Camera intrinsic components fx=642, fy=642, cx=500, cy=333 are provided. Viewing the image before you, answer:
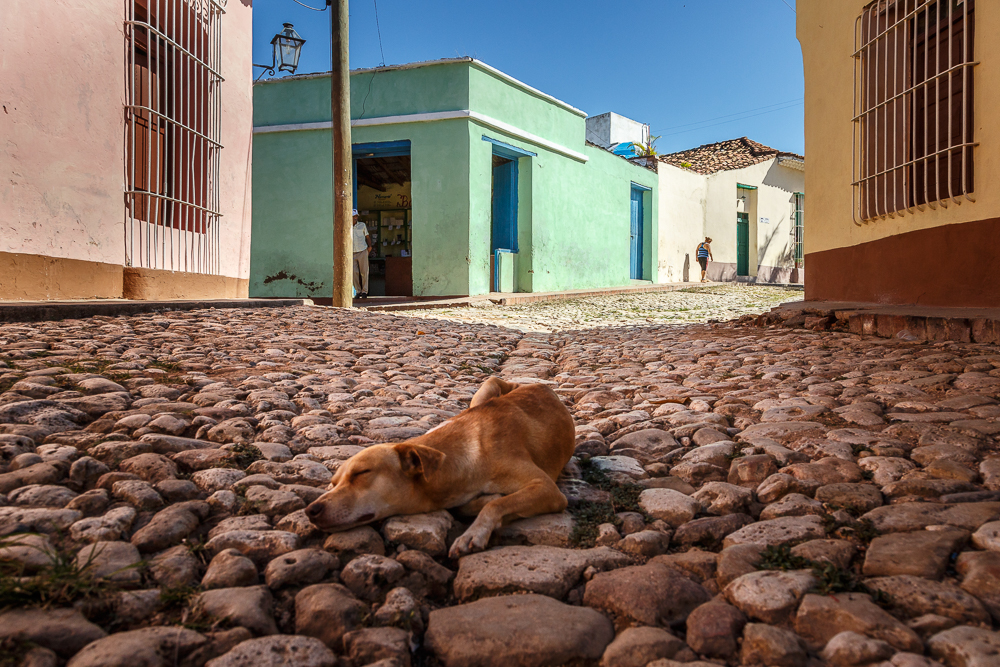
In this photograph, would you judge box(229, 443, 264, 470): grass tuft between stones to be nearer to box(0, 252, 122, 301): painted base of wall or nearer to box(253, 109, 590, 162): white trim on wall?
box(0, 252, 122, 301): painted base of wall

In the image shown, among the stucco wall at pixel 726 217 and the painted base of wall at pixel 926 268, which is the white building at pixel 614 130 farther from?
the painted base of wall at pixel 926 268

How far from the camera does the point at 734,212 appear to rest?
84.5ft

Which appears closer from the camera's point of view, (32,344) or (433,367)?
(32,344)

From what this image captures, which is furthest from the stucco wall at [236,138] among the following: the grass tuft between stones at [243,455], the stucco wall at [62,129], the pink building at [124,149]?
the grass tuft between stones at [243,455]

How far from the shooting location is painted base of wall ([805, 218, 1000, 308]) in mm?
5101

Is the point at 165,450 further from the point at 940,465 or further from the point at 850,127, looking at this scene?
the point at 850,127

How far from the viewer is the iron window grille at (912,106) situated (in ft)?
17.8

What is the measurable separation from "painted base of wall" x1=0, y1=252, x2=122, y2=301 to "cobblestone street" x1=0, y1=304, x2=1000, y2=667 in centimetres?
219

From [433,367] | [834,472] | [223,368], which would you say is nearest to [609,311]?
[433,367]

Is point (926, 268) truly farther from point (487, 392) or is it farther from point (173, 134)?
point (173, 134)

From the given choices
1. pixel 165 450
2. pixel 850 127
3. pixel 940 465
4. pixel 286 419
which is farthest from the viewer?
pixel 850 127

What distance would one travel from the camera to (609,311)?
11.9 meters

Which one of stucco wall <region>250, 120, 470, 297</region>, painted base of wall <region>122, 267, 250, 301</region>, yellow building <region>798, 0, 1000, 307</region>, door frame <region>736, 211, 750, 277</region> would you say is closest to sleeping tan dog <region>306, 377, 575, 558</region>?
yellow building <region>798, 0, 1000, 307</region>

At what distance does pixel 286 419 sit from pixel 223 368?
4.31 feet
